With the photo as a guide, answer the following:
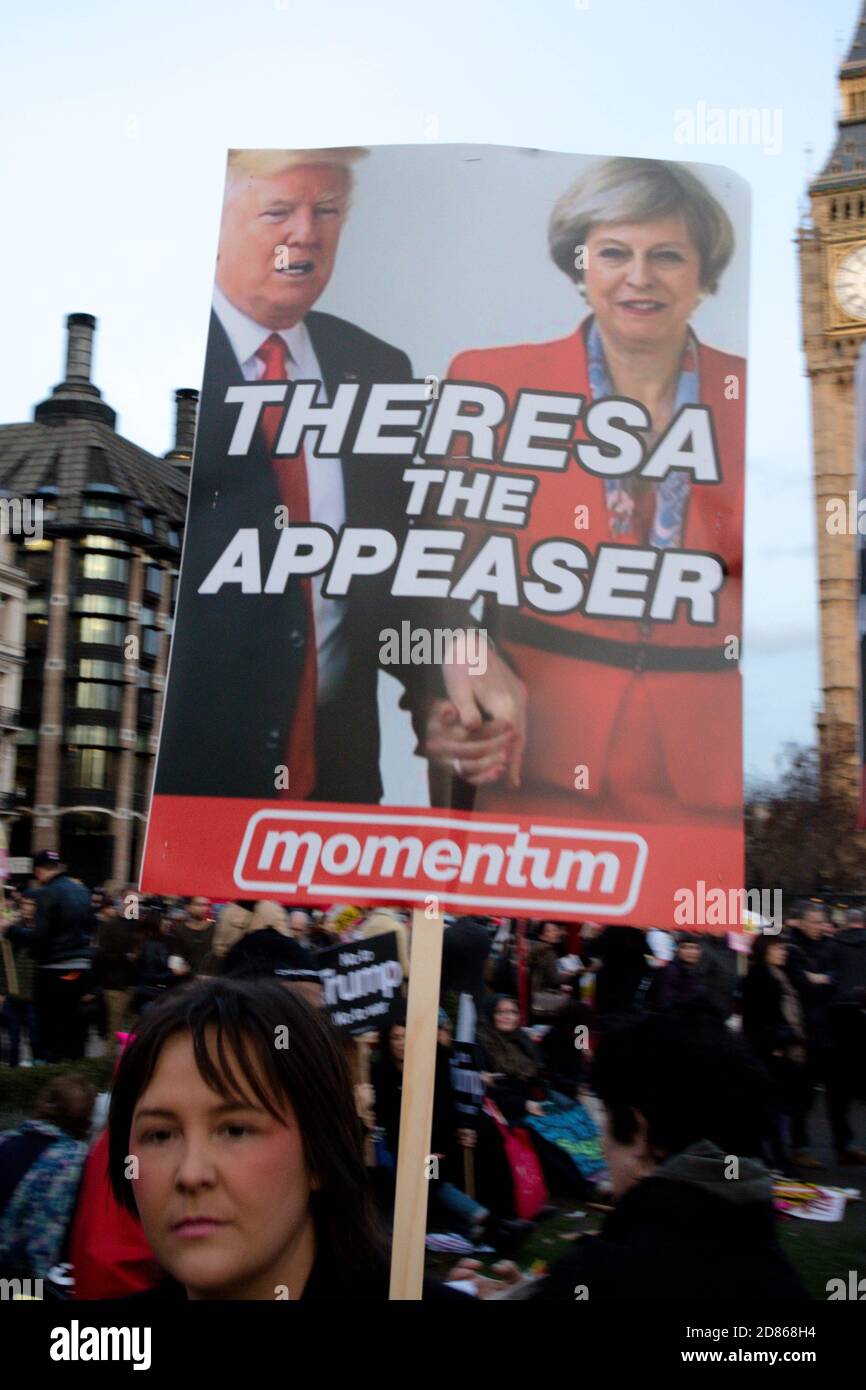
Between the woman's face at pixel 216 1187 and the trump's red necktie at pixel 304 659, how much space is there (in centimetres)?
107

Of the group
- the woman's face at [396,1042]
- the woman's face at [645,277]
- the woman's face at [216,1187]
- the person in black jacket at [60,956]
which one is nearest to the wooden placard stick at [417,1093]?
the woman's face at [216,1187]

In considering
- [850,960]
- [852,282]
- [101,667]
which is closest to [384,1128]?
[850,960]

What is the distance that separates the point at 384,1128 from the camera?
6445 mm

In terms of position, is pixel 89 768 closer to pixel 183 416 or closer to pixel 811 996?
pixel 183 416

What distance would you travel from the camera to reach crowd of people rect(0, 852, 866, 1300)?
2457 mm

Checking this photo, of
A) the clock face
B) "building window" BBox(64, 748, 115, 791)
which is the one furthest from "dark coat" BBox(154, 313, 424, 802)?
the clock face

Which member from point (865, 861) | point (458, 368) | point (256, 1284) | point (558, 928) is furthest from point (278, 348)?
point (865, 861)

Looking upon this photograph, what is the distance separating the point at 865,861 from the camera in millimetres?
47844

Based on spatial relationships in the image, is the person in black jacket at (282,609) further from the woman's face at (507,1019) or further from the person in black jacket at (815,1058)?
the person in black jacket at (815,1058)

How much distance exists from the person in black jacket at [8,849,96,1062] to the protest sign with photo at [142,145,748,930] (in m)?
6.08

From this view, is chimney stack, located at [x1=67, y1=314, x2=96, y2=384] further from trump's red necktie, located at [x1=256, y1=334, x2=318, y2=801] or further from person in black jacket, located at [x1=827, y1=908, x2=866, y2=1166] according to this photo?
trump's red necktie, located at [x1=256, y1=334, x2=318, y2=801]

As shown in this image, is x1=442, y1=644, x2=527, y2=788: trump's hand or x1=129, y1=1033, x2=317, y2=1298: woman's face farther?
x1=442, y1=644, x2=527, y2=788: trump's hand
